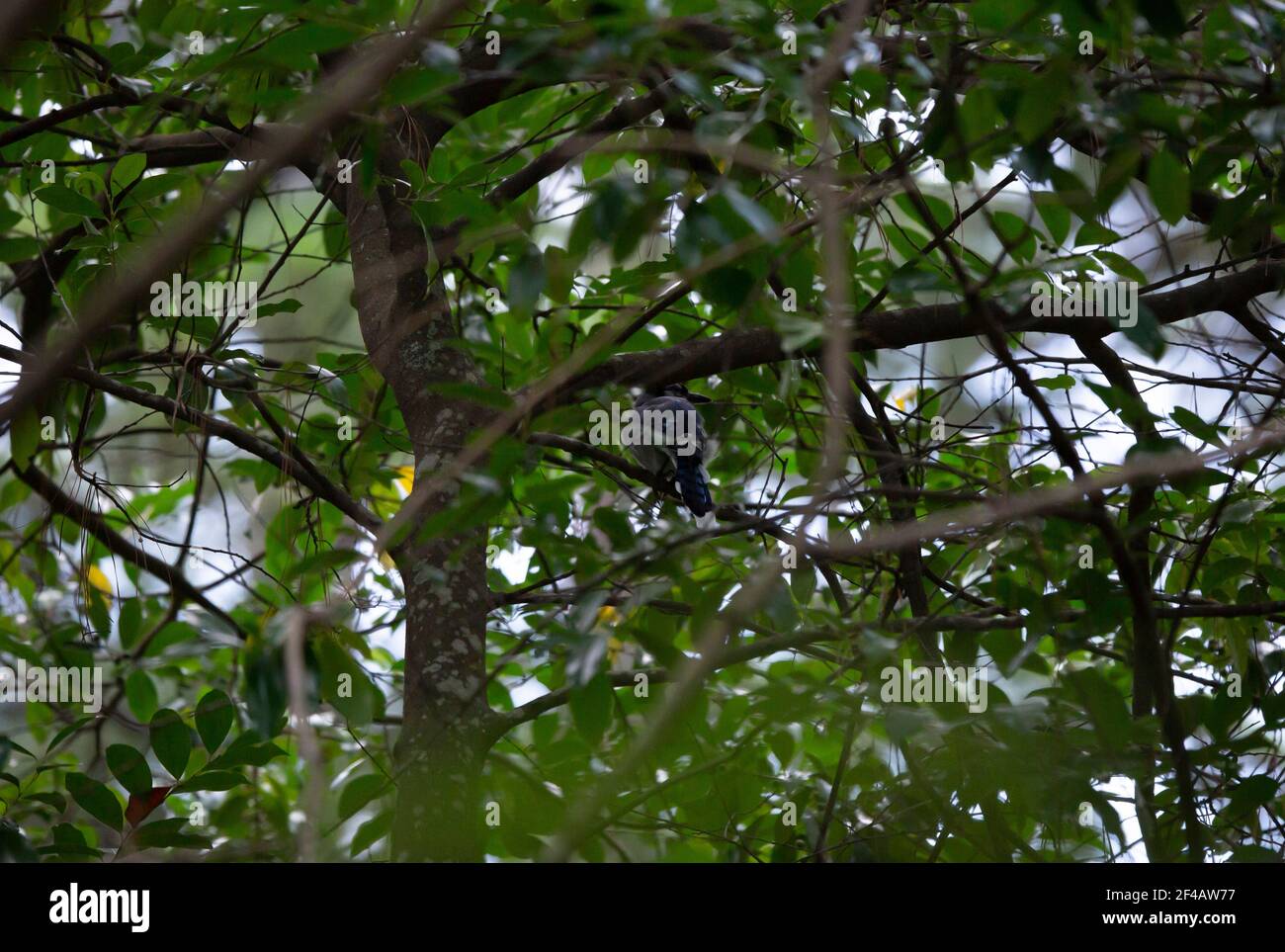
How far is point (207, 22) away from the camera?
93.8 inches

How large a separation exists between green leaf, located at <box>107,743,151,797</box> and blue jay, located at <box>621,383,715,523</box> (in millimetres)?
1273

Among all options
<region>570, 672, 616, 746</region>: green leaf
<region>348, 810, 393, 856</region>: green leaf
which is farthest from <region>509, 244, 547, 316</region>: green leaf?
<region>348, 810, 393, 856</region>: green leaf

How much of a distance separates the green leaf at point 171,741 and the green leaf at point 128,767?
1.4 inches

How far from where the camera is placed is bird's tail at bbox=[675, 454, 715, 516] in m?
3.03

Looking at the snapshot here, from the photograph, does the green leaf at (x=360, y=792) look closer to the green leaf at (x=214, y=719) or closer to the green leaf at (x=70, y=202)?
the green leaf at (x=214, y=719)

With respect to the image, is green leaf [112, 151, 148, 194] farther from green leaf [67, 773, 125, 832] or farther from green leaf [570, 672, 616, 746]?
green leaf [570, 672, 616, 746]

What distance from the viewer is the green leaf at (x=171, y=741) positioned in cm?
208

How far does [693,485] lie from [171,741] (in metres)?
1.51

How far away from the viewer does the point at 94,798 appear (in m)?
2.08

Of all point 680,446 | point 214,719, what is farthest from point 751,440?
point 214,719

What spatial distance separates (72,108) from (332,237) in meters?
0.87
